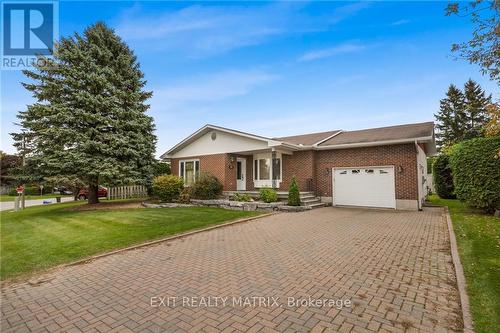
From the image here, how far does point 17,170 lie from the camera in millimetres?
13398

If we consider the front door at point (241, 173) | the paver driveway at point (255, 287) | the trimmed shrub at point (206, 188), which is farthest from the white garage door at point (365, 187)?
the trimmed shrub at point (206, 188)

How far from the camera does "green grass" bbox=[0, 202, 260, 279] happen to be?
5.62 m

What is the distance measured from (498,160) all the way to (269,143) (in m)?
9.58

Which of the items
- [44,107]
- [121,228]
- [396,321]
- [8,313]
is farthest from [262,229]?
[44,107]

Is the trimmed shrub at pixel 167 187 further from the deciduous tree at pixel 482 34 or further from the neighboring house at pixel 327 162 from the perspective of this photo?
the deciduous tree at pixel 482 34

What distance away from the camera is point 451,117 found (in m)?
35.2

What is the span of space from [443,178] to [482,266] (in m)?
17.5

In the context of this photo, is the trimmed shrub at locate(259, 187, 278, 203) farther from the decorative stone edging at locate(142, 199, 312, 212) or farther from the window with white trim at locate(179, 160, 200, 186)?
the window with white trim at locate(179, 160, 200, 186)

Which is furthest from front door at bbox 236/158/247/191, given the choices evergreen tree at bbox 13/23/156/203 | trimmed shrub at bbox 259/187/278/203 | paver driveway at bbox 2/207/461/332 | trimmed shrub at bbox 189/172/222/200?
paver driveway at bbox 2/207/461/332

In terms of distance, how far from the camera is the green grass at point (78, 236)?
221 inches

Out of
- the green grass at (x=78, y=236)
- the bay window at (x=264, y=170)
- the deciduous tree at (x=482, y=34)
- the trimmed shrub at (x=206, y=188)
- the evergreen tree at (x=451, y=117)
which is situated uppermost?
the evergreen tree at (x=451, y=117)

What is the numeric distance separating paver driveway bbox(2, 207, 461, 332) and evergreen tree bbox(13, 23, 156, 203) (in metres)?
10.0

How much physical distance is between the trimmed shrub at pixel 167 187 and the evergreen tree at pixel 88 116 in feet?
4.17

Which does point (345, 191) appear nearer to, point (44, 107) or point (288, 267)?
point (288, 267)
